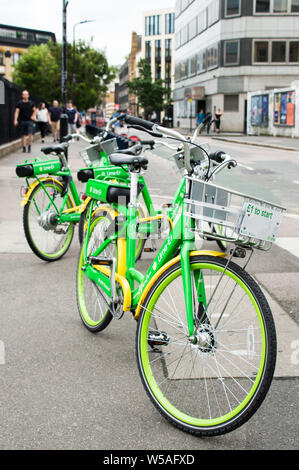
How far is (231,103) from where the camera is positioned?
56.6 metres

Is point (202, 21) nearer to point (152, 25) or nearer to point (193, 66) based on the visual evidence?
point (193, 66)

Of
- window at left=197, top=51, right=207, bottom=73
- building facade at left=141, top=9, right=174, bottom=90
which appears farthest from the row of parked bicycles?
building facade at left=141, top=9, right=174, bottom=90

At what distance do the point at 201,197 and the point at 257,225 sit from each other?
36 centimetres

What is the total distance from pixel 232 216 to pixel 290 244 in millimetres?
4651

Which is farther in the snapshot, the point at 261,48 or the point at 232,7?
the point at 232,7

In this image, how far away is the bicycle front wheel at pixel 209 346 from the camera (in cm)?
278

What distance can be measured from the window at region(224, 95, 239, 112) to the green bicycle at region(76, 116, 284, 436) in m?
54.4

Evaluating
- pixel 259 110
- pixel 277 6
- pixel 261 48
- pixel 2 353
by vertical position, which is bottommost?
pixel 2 353

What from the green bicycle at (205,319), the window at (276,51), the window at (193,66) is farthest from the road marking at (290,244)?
the window at (193,66)

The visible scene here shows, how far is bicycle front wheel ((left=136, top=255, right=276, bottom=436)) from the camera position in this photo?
2781mm

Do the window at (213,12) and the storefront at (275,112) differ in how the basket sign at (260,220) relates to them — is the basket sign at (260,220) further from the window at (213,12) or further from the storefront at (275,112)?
the window at (213,12)

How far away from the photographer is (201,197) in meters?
2.99

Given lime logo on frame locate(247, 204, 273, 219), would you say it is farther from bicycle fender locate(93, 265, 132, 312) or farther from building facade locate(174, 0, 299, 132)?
building facade locate(174, 0, 299, 132)

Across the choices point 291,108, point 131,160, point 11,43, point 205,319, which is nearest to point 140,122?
point 131,160
